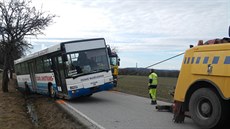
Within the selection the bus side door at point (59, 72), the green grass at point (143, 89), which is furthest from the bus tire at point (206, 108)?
the bus side door at point (59, 72)

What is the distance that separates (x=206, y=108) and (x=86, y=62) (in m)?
8.60

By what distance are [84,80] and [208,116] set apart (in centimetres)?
840

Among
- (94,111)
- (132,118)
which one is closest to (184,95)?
(132,118)

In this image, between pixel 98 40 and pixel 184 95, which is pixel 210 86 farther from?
pixel 98 40

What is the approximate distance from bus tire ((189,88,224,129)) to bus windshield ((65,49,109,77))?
7.87m

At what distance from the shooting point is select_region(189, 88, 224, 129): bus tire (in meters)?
7.67

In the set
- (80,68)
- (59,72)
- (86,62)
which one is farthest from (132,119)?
(59,72)

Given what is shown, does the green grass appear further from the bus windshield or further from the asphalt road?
the asphalt road

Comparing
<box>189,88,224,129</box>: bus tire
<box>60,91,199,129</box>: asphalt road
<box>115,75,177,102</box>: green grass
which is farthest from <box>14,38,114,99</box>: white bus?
<box>189,88,224,129</box>: bus tire

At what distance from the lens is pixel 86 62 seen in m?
15.9

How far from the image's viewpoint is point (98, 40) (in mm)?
16391

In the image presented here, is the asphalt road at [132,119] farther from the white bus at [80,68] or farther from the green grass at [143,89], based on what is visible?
the green grass at [143,89]

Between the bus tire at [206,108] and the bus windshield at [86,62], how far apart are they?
787 centimetres

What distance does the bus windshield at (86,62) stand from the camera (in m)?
15.6
